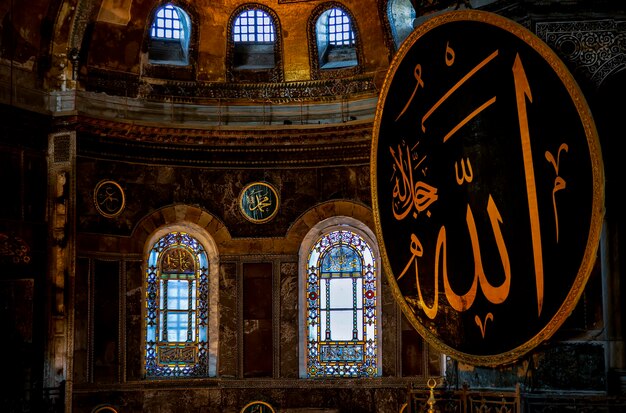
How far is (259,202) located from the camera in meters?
16.7

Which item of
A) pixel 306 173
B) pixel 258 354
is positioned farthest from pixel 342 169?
pixel 258 354

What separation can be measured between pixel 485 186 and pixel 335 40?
24.2 feet

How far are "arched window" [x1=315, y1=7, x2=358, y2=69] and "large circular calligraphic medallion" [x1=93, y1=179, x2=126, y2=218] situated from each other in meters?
3.91

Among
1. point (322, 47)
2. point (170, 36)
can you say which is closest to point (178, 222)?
point (170, 36)

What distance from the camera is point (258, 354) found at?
53.6ft

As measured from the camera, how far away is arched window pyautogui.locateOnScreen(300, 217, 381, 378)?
54.1 ft

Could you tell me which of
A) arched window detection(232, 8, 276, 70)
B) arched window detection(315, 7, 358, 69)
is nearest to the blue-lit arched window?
arched window detection(232, 8, 276, 70)

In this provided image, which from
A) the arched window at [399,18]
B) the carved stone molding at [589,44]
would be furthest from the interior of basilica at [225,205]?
the carved stone molding at [589,44]

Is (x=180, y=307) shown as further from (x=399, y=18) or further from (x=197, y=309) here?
(x=399, y=18)

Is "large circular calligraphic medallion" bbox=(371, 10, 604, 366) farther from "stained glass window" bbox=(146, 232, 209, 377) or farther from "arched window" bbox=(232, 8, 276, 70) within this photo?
"arched window" bbox=(232, 8, 276, 70)

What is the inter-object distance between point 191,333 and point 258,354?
113 cm

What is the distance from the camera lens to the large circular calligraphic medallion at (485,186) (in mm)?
9508

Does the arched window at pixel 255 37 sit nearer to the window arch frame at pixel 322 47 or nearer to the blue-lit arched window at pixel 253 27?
the blue-lit arched window at pixel 253 27

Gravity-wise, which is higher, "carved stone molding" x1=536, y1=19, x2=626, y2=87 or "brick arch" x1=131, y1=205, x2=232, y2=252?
"carved stone molding" x1=536, y1=19, x2=626, y2=87
